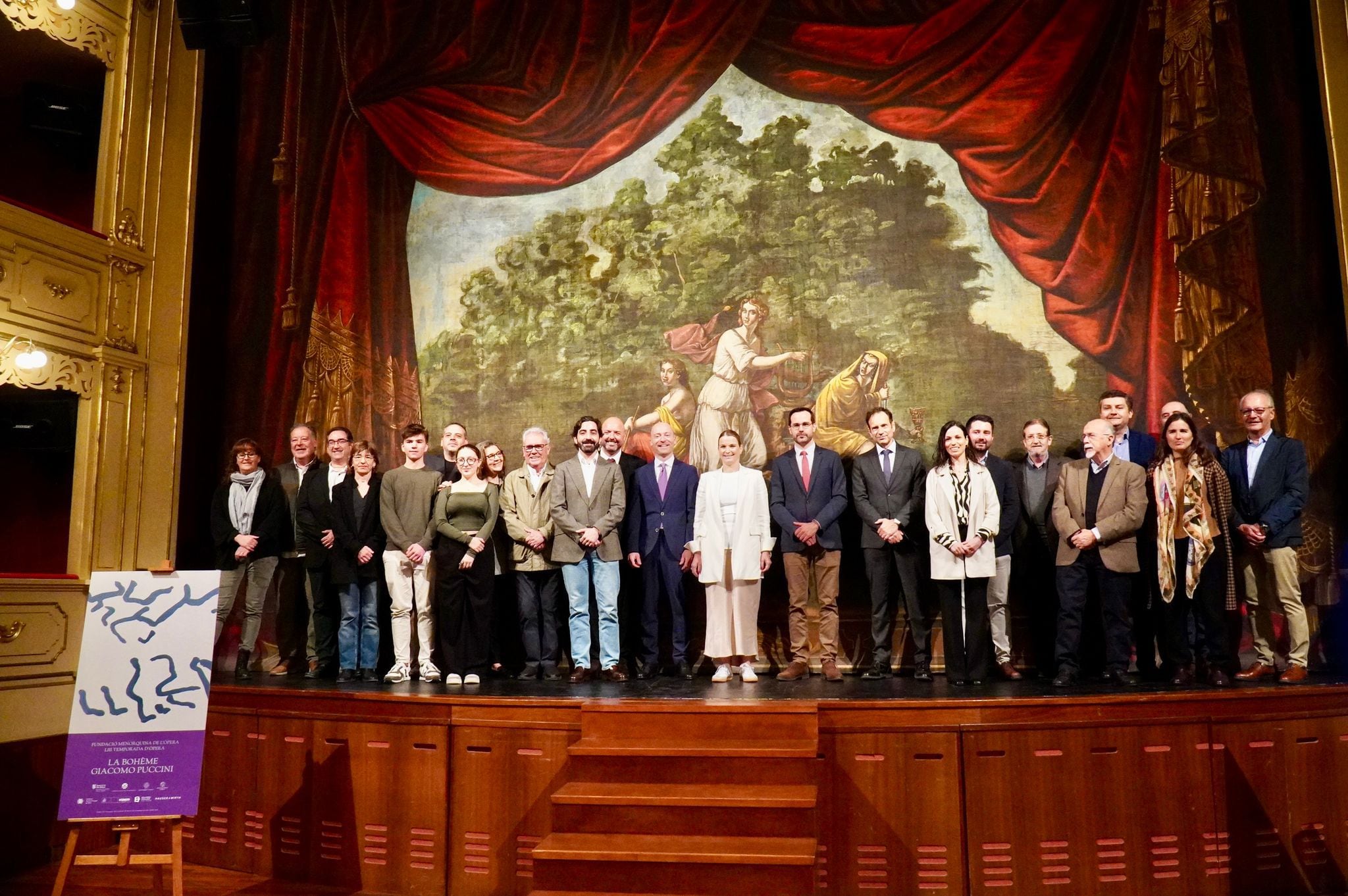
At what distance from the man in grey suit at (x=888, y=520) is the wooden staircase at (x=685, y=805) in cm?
168

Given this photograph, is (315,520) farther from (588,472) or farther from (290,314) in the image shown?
(290,314)

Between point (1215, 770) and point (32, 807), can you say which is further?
point (32, 807)

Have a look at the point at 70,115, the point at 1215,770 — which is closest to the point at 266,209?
the point at 70,115

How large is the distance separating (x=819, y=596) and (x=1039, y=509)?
1427 millimetres

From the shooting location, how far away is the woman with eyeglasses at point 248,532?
6359 mm

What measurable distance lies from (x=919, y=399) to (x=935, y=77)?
2.34 metres

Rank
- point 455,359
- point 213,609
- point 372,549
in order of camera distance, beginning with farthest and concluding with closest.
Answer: point 455,359, point 372,549, point 213,609

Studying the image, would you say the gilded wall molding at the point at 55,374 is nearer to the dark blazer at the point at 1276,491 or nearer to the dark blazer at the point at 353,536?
the dark blazer at the point at 353,536

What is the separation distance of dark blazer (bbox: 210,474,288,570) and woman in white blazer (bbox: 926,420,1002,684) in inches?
164

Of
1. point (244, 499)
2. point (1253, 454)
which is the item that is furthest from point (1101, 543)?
point (244, 499)

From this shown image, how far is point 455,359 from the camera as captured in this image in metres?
7.44

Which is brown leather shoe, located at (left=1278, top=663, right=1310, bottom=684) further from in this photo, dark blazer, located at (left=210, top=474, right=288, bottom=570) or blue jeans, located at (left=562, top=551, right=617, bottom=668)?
dark blazer, located at (left=210, top=474, right=288, bottom=570)

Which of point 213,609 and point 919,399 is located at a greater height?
point 919,399

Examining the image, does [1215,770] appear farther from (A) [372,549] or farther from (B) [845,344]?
(A) [372,549]
